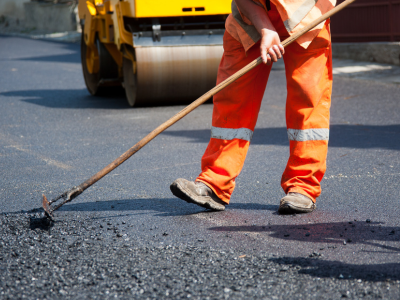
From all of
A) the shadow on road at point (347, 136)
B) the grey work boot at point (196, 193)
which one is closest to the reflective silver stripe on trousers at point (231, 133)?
the grey work boot at point (196, 193)

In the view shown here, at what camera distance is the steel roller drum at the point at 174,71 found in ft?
22.2

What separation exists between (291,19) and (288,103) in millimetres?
471

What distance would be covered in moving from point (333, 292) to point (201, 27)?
5.33 meters

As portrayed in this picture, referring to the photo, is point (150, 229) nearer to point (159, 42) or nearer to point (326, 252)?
point (326, 252)

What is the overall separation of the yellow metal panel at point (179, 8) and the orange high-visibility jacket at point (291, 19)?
345cm

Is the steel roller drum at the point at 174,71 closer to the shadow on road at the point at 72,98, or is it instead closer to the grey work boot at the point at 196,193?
the shadow on road at the point at 72,98

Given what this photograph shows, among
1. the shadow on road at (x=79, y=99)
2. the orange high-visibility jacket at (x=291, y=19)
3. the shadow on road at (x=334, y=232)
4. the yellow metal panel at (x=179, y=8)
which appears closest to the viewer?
the shadow on road at (x=334, y=232)

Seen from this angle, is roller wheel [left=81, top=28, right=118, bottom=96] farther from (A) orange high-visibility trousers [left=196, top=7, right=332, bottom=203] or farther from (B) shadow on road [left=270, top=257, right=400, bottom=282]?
(B) shadow on road [left=270, top=257, right=400, bottom=282]

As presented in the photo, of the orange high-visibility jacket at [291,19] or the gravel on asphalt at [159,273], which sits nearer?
the gravel on asphalt at [159,273]

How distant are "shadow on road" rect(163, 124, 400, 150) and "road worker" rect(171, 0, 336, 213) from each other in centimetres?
183

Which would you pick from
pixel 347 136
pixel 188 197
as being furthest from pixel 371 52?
pixel 188 197

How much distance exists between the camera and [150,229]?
9.84 feet

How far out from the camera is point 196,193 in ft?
10.5

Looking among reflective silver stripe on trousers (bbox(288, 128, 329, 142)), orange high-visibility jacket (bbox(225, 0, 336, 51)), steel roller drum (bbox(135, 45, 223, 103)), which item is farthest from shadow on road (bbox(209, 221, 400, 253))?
steel roller drum (bbox(135, 45, 223, 103))
